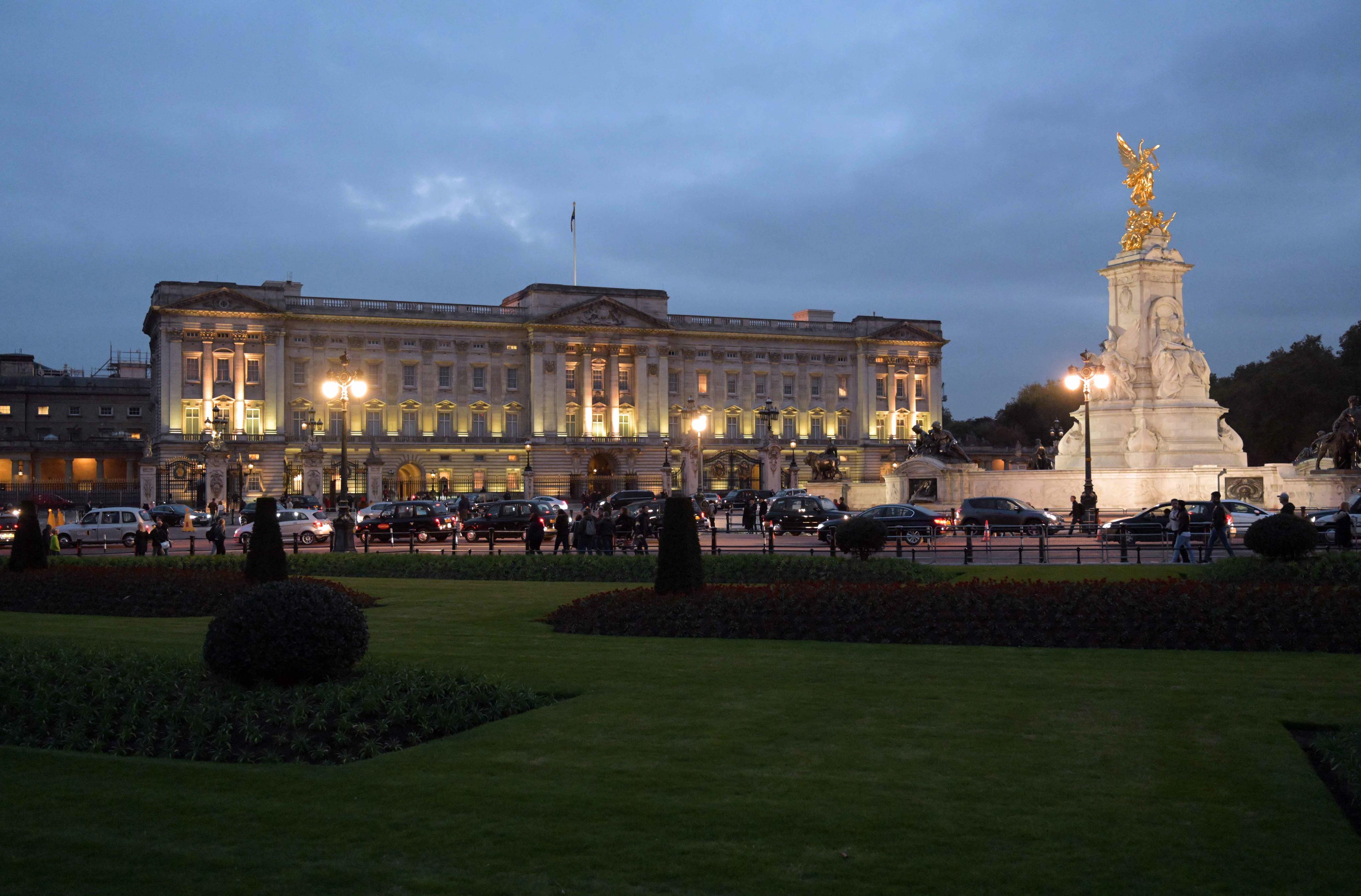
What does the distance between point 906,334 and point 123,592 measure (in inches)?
3600

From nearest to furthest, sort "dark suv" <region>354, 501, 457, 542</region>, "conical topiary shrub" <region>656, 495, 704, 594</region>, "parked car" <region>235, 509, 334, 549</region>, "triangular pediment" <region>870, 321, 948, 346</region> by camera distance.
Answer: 1. "conical topiary shrub" <region>656, 495, 704, 594</region>
2. "dark suv" <region>354, 501, 457, 542</region>
3. "parked car" <region>235, 509, 334, 549</region>
4. "triangular pediment" <region>870, 321, 948, 346</region>

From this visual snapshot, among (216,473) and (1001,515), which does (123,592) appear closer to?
(1001,515)

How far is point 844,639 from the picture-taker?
1498 centimetres

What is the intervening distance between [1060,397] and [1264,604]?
382 ft

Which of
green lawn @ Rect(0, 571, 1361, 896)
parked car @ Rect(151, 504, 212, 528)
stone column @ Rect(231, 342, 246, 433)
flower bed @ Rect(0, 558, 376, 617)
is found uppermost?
stone column @ Rect(231, 342, 246, 433)

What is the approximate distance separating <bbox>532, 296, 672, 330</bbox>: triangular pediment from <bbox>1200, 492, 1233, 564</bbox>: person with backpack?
74.8 metres

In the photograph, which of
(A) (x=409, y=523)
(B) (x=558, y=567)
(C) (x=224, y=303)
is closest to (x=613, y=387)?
(C) (x=224, y=303)

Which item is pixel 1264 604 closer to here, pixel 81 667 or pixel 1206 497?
pixel 81 667

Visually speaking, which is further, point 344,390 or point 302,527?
point 302,527

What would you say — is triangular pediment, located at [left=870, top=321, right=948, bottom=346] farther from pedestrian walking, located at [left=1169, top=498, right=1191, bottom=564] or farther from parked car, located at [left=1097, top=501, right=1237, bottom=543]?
pedestrian walking, located at [left=1169, top=498, right=1191, bottom=564]

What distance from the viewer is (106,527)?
131 feet

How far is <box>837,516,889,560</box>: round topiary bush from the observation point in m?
22.3

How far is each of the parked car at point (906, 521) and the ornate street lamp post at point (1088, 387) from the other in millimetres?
4000

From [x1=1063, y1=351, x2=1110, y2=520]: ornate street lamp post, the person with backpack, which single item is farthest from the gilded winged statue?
the person with backpack
